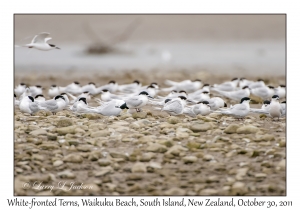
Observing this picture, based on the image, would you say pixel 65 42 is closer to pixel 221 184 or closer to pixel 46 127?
pixel 46 127

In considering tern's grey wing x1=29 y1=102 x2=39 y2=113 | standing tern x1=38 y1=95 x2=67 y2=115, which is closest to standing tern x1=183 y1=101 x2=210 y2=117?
standing tern x1=38 y1=95 x2=67 y2=115

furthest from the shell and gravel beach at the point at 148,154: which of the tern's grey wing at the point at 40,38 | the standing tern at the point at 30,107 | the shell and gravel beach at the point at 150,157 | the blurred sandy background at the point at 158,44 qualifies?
the blurred sandy background at the point at 158,44

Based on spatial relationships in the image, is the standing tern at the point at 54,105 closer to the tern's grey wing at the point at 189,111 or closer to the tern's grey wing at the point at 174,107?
the tern's grey wing at the point at 174,107

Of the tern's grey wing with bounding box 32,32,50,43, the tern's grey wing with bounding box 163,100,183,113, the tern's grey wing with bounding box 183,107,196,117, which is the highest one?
the tern's grey wing with bounding box 32,32,50,43

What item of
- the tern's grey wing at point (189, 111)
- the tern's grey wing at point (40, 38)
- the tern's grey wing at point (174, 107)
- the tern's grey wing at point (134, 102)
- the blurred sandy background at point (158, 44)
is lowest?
the tern's grey wing at point (189, 111)

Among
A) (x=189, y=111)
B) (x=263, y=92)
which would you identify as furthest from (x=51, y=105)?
(x=263, y=92)

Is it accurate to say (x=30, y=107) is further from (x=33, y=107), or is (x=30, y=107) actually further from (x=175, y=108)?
(x=175, y=108)

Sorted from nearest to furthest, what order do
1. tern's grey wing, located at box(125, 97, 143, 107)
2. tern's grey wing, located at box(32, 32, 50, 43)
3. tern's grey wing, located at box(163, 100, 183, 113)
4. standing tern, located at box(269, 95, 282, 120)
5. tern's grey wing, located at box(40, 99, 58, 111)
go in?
standing tern, located at box(269, 95, 282, 120)
tern's grey wing, located at box(163, 100, 183, 113)
tern's grey wing, located at box(40, 99, 58, 111)
tern's grey wing, located at box(125, 97, 143, 107)
tern's grey wing, located at box(32, 32, 50, 43)

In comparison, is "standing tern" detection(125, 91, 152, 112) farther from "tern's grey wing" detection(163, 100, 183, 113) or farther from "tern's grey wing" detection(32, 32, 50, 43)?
"tern's grey wing" detection(32, 32, 50, 43)

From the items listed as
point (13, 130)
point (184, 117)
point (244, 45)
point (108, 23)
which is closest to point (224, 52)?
point (244, 45)

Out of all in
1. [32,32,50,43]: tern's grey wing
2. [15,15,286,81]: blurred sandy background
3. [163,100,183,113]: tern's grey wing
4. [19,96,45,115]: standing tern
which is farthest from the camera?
[15,15,286,81]: blurred sandy background
